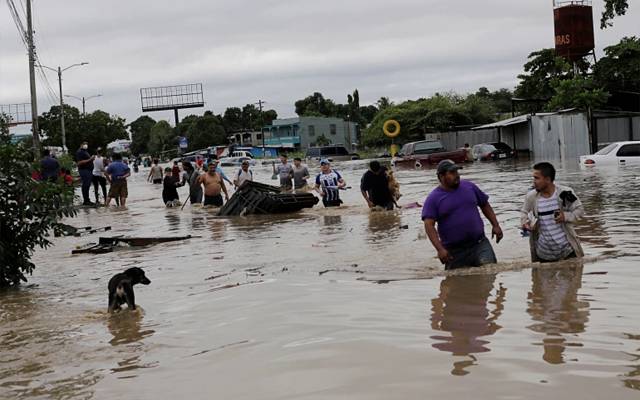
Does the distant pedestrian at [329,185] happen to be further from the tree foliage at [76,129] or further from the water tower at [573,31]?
the tree foliage at [76,129]

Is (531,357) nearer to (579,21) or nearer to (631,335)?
(631,335)

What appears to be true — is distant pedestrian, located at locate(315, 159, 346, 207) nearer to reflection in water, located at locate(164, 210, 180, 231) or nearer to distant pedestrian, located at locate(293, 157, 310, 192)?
distant pedestrian, located at locate(293, 157, 310, 192)

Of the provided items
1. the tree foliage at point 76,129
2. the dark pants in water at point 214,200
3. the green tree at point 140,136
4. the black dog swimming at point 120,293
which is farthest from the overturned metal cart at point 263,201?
the green tree at point 140,136

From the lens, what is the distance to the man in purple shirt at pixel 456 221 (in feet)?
26.8

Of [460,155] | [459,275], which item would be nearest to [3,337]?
[459,275]

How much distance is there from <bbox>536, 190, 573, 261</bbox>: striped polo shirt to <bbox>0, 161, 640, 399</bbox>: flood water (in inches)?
5.6

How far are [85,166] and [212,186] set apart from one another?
6.02 meters

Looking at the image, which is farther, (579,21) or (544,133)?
(579,21)

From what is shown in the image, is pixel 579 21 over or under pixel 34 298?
over

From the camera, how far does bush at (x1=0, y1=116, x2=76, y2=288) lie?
1041cm

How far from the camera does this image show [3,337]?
738 cm

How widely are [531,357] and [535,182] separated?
338 centimetres

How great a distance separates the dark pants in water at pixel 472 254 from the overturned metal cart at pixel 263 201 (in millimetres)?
10769

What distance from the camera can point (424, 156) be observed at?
4031 cm
